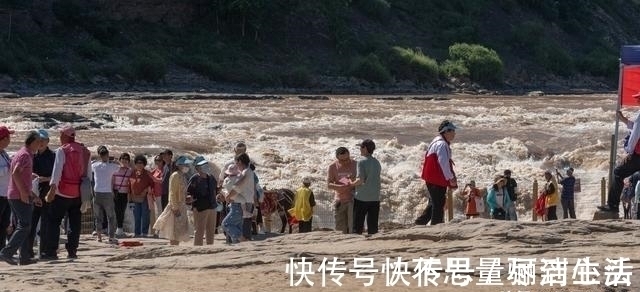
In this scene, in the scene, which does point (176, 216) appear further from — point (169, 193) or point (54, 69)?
point (54, 69)

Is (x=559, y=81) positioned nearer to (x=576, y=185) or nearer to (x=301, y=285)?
(x=576, y=185)

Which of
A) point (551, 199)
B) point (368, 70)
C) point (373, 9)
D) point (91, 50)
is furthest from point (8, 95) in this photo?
point (373, 9)

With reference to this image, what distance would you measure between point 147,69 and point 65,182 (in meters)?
46.7

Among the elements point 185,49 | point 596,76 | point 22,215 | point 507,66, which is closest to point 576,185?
point 22,215

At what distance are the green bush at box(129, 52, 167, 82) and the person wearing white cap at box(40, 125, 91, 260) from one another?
1810 inches

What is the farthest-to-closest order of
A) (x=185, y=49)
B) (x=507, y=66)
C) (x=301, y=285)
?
(x=507, y=66), (x=185, y=49), (x=301, y=285)

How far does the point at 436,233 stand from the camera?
11750 millimetres

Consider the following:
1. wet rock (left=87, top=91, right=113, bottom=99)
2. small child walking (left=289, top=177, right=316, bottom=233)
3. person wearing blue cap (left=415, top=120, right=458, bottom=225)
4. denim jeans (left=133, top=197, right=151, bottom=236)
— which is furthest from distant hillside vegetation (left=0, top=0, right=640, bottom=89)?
person wearing blue cap (left=415, top=120, right=458, bottom=225)

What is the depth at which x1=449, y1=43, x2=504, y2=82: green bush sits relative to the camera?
72.2 meters

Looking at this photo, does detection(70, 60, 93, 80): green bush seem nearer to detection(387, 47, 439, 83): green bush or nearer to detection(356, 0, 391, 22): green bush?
detection(387, 47, 439, 83): green bush

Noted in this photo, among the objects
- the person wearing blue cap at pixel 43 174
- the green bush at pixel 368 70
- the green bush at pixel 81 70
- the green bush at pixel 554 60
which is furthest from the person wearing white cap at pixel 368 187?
the green bush at pixel 554 60

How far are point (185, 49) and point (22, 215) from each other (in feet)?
175

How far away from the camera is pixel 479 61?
72.3 metres

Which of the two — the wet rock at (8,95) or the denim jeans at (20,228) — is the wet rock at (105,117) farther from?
the denim jeans at (20,228)
